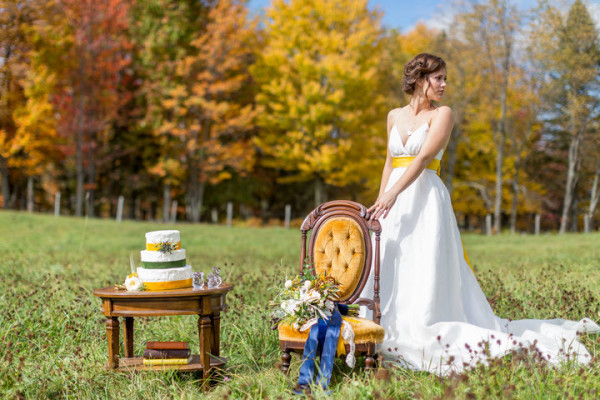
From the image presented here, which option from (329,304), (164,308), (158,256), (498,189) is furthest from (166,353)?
(498,189)

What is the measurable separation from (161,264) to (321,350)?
1.29 m

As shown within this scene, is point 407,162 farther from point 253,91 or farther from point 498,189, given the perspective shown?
point 253,91

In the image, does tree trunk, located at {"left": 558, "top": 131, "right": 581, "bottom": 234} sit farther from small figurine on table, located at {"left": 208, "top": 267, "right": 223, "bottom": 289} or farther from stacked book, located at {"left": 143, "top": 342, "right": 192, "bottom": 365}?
stacked book, located at {"left": 143, "top": 342, "right": 192, "bottom": 365}

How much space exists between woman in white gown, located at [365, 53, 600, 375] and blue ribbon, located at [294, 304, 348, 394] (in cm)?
47

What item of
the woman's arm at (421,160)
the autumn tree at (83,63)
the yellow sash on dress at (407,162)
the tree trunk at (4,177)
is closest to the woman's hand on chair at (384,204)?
the woman's arm at (421,160)

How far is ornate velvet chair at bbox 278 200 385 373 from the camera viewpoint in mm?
3926

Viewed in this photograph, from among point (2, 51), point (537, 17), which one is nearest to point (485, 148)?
point (537, 17)

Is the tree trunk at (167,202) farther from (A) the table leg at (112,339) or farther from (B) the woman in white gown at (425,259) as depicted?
(B) the woman in white gown at (425,259)

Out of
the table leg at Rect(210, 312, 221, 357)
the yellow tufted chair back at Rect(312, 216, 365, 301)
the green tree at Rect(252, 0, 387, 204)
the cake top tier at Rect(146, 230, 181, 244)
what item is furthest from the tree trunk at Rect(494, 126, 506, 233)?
the cake top tier at Rect(146, 230, 181, 244)

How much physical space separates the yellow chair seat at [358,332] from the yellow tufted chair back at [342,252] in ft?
1.21

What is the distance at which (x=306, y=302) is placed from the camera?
379 centimetres

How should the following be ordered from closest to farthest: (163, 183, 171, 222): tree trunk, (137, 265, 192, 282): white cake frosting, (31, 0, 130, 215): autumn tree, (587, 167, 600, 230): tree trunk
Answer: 1. (137, 265, 192, 282): white cake frosting
2. (31, 0, 130, 215): autumn tree
3. (163, 183, 171, 222): tree trunk
4. (587, 167, 600, 230): tree trunk

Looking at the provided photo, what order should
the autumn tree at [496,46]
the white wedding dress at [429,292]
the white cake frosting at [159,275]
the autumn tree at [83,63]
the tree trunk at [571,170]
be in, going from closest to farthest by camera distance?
the white wedding dress at [429,292], the white cake frosting at [159,275], the autumn tree at [83,63], the autumn tree at [496,46], the tree trunk at [571,170]

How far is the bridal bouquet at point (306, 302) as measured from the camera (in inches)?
149
